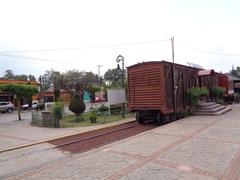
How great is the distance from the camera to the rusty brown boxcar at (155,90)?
1468cm

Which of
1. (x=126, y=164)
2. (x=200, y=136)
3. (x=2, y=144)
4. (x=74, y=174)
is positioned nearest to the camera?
(x=74, y=174)

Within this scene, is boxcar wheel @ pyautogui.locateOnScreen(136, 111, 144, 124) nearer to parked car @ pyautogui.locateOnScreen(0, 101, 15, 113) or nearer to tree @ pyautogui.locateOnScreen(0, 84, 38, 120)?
tree @ pyautogui.locateOnScreen(0, 84, 38, 120)

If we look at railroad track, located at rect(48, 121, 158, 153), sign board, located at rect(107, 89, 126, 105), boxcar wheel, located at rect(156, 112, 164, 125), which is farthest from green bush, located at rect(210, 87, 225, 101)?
railroad track, located at rect(48, 121, 158, 153)

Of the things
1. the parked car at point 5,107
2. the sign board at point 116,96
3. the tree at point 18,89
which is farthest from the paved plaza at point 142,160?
the parked car at point 5,107

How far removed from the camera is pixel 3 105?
123ft

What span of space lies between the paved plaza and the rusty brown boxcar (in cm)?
473

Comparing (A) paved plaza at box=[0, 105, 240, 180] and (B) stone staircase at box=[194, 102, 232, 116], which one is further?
(B) stone staircase at box=[194, 102, 232, 116]

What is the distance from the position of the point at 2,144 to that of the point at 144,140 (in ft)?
19.3

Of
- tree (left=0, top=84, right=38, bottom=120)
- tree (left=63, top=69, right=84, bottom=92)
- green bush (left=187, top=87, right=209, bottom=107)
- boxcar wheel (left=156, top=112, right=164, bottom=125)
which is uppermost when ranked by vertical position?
tree (left=63, top=69, right=84, bottom=92)

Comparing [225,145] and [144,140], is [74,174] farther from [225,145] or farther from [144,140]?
[225,145]

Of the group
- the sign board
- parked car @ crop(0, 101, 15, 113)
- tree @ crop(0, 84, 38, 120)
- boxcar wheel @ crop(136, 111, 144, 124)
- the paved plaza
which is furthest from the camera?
parked car @ crop(0, 101, 15, 113)

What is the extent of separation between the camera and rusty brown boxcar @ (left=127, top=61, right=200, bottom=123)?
14.7 meters

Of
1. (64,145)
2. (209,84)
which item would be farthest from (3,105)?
(64,145)

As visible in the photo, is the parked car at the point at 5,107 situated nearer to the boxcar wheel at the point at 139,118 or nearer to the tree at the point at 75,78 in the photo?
the tree at the point at 75,78
